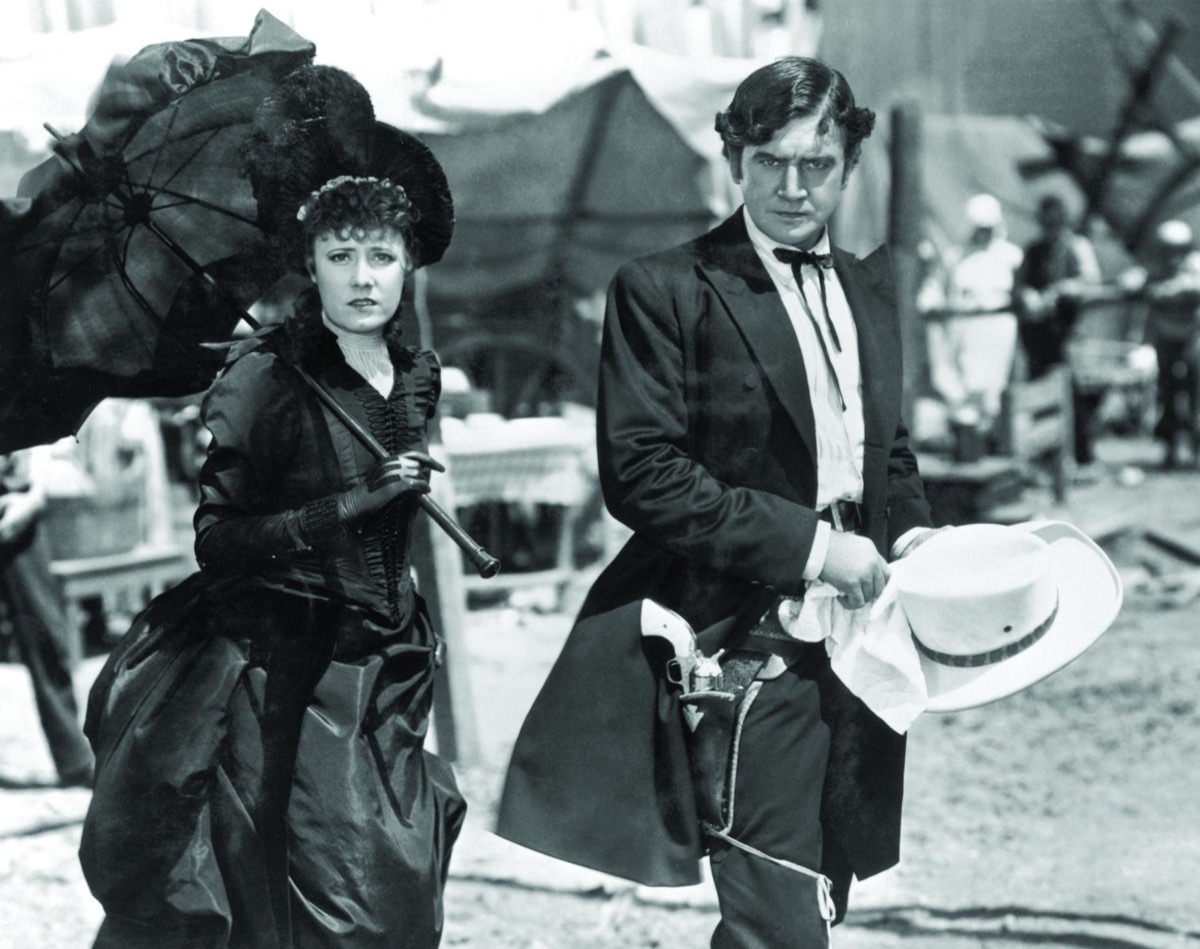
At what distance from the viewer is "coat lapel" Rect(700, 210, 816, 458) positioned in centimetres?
248

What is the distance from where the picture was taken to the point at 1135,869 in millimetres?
4031

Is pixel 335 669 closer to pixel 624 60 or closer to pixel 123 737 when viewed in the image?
pixel 123 737

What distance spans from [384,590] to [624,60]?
2.46 m

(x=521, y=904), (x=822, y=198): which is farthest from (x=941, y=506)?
(x=822, y=198)

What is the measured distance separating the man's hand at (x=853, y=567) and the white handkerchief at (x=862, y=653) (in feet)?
0.19

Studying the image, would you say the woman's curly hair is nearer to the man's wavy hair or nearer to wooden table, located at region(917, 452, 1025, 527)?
the man's wavy hair

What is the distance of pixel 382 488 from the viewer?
238 cm

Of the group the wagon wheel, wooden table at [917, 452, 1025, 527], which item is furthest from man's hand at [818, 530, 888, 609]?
wooden table at [917, 452, 1025, 527]

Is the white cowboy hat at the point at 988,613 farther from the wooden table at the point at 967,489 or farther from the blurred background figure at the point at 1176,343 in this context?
the blurred background figure at the point at 1176,343

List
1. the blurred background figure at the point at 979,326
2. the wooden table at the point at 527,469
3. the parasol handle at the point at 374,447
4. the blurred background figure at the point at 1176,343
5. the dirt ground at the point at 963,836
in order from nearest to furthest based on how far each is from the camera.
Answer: the parasol handle at the point at 374,447
the dirt ground at the point at 963,836
the wooden table at the point at 527,469
the blurred background figure at the point at 979,326
the blurred background figure at the point at 1176,343

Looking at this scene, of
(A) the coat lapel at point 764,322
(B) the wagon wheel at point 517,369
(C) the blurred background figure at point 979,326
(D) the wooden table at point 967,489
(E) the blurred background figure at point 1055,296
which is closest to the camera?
(A) the coat lapel at point 764,322

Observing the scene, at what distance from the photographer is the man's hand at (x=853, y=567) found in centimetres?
245

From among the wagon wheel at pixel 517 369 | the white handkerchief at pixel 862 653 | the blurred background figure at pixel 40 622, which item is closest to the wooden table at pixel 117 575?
the blurred background figure at pixel 40 622

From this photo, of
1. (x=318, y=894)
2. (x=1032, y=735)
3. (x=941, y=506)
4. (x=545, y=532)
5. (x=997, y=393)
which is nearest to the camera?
(x=318, y=894)
